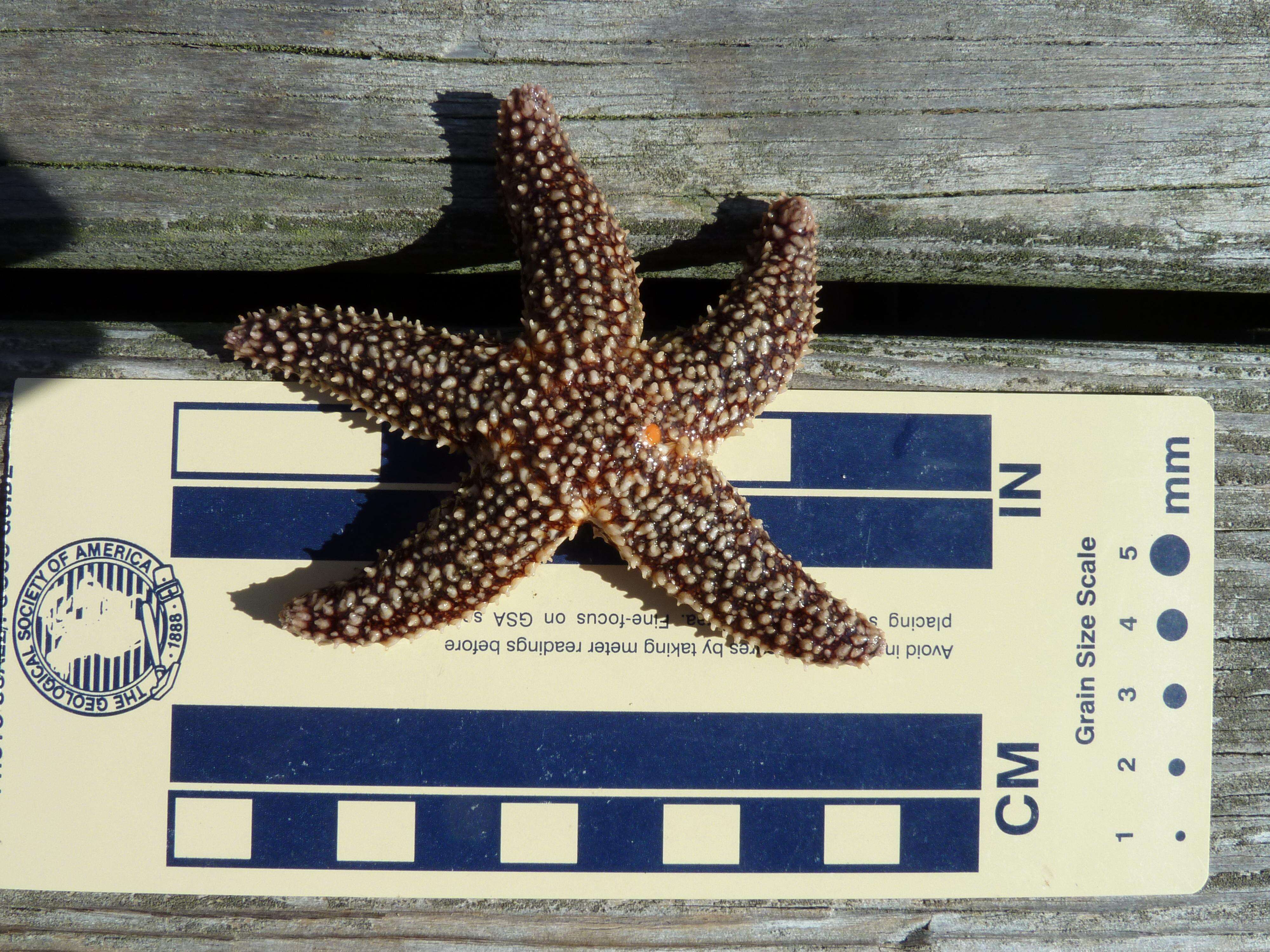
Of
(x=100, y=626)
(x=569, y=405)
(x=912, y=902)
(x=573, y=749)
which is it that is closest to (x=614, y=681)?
(x=573, y=749)

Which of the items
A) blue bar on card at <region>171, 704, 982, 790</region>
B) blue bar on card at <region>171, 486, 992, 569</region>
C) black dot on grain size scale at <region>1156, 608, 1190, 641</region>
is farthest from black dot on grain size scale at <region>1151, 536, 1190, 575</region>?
blue bar on card at <region>171, 704, 982, 790</region>

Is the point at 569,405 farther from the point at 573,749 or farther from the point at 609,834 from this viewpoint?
the point at 609,834

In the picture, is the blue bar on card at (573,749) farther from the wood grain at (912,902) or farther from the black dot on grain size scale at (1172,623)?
the black dot on grain size scale at (1172,623)

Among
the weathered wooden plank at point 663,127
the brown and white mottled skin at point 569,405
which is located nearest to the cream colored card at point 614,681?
the brown and white mottled skin at point 569,405

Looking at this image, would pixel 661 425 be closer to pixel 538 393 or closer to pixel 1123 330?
pixel 538 393

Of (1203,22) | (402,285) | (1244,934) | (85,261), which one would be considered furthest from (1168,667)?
(85,261)

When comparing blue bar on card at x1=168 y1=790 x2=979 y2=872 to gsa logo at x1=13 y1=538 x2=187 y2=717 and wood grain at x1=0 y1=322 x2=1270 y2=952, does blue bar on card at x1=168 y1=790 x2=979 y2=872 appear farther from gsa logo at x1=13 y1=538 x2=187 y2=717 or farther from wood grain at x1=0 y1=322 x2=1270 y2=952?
gsa logo at x1=13 y1=538 x2=187 y2=717
